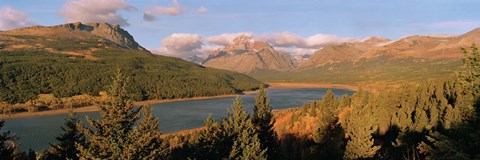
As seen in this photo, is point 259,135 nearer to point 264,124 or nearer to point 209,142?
point 264,124

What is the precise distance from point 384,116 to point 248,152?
148 ft

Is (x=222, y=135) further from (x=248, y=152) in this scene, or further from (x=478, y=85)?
(x=478, y=85)

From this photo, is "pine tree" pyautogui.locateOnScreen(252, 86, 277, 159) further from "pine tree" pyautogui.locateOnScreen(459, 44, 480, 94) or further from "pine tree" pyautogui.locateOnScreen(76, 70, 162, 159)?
"pine tree" pyautogui.locateOnScreen(459, 44, 480, 94)

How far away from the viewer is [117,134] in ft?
86.0

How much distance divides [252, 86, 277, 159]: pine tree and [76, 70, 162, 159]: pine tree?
21198 mm

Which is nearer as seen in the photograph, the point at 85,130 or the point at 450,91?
the point at 85,130

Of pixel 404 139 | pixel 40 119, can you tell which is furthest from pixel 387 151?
pixel 40 119

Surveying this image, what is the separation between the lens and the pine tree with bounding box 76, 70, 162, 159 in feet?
84.4

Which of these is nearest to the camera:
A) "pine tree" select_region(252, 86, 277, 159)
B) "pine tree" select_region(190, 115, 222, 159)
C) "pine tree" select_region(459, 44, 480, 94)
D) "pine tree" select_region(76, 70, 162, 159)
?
"pine tree" select_region(459, 44, 480, 94)

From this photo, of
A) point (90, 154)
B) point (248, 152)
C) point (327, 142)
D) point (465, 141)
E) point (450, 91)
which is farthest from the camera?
→ point (450, 91)

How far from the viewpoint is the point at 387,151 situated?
173 ft

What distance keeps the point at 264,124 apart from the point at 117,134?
80.6ft

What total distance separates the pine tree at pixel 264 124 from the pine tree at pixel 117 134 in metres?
21.2

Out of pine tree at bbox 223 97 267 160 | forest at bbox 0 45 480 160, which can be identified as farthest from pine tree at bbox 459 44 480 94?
pine tree at bbox 223 97 267 160
